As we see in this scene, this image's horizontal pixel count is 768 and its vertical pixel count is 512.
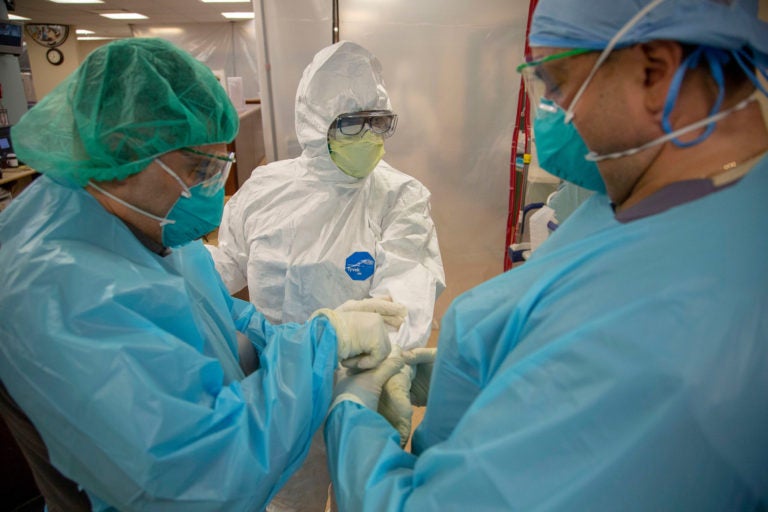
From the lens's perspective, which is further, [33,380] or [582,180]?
[582,180]

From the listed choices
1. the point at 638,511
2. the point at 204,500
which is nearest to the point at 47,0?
the point at 204,500

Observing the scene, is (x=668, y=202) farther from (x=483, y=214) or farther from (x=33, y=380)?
(x=483, y=214)

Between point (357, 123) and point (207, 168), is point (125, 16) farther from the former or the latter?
point (207, 168)

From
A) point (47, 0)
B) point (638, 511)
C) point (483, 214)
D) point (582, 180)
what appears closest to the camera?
point (638, 511)

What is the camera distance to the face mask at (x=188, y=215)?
878mm

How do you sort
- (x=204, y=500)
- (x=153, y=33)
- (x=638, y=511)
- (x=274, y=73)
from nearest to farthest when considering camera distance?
(x=638, y=511)
(x=204, y=500)
(x=274, y=73)
(x=153, y=33)

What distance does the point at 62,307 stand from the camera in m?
0.67

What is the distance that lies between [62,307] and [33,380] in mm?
113

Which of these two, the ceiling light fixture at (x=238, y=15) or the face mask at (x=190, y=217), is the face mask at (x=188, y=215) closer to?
the face mask at (x=190, y=217)

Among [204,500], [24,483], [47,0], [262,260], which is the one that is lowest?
[24,483]

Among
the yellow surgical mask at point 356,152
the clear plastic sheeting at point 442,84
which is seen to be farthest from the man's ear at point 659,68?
the clear plastic sheeting at point 442,84

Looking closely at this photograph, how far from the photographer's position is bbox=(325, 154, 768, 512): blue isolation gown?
45cm

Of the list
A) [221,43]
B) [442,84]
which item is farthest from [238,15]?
[442,84]

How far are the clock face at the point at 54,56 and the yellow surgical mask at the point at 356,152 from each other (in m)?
10.2
